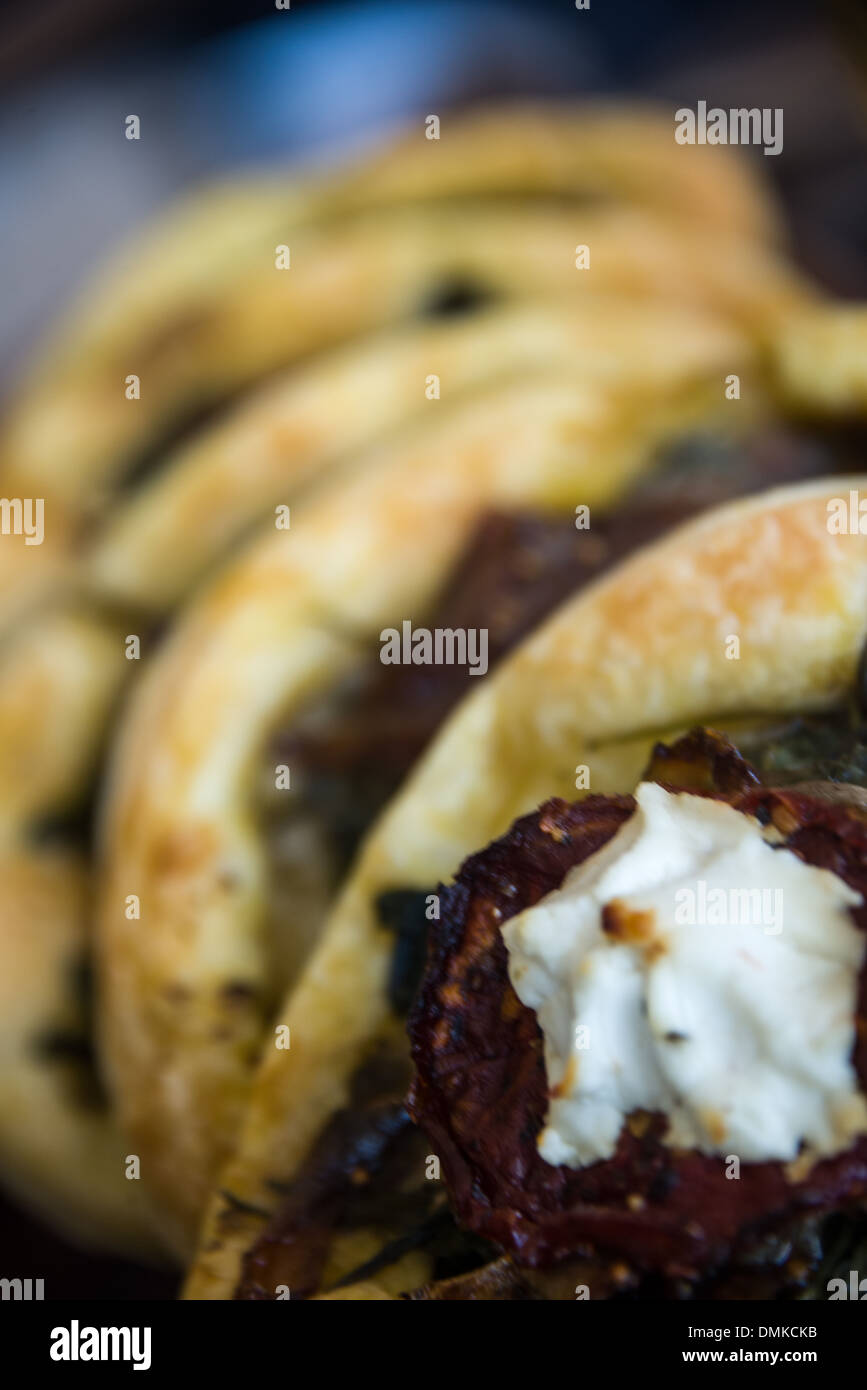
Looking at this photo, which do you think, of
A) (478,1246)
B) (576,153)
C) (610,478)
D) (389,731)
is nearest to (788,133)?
(576,153)

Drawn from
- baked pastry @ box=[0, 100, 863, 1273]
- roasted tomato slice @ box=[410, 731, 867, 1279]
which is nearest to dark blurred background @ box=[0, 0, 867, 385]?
baked pastry @ box=[0, 100, 863, 1273]

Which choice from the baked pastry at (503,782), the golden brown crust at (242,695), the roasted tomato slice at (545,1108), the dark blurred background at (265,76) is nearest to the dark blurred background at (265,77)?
the dark blurred background at (265,76)

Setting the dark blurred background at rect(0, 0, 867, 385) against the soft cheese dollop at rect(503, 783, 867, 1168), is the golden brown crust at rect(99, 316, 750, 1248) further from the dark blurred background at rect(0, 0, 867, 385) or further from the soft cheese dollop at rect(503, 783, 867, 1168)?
the dark blurred background at rect(0, 0, 867, 385)

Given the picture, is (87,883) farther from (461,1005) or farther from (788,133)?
(788,133)

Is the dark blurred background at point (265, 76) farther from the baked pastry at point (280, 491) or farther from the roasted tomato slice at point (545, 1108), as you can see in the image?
the roasted tomato slice at point (545, 1108)

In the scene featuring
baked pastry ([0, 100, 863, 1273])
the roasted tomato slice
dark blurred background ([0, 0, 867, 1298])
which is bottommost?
the roasted tomato slice
